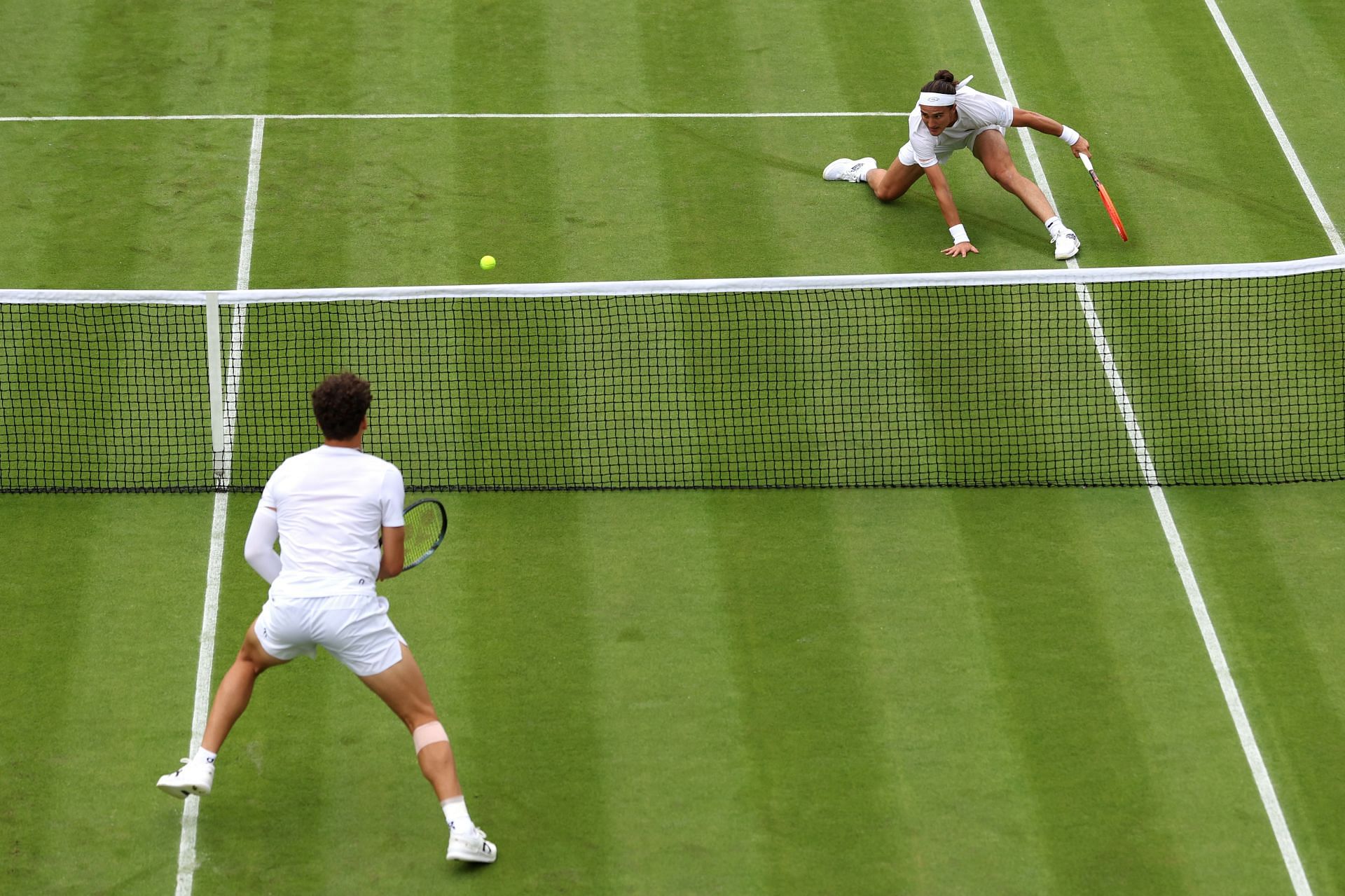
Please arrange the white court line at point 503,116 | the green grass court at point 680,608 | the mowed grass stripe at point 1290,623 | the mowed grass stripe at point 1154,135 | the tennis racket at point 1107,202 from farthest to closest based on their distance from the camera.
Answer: the white court line at point 503,116 → the mowed grass stripe at point 1154,135 → the tennis racket at point 1107,202 → the mowed grass stripe at point 1290,623 → the green grass court at point 680,608

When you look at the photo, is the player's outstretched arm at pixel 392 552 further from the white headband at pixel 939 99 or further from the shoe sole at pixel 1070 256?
the shoe sole at pixel 1070 256

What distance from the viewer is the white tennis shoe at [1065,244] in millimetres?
12336

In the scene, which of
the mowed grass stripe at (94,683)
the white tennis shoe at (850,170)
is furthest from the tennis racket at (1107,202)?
the mowed grass stripe at (94,683)

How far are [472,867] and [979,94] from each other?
25.1 ft

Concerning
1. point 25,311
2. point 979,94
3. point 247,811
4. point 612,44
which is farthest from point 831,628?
point 612,44

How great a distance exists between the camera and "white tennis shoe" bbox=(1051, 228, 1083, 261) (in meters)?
12.3

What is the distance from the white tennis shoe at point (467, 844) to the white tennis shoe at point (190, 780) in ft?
3.93

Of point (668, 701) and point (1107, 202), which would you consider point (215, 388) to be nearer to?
point (668, 701)

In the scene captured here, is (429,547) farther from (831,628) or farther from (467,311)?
(467,311)

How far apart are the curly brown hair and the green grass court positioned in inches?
76.5

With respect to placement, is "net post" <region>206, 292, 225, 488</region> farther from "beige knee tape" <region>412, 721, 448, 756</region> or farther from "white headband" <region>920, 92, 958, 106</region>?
"white headband" <region>920, 92, 958, 106</region>

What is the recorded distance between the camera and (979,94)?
12.3 meters

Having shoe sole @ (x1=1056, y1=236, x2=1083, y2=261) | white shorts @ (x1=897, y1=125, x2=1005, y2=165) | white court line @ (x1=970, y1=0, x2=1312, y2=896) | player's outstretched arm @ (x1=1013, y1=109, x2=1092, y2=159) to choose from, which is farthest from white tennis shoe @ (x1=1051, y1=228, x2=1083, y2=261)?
white shorts @ (x1=897, y1=125, x2=1005, y2=165)

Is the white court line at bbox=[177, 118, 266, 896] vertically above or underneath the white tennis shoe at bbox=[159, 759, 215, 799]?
underneath
